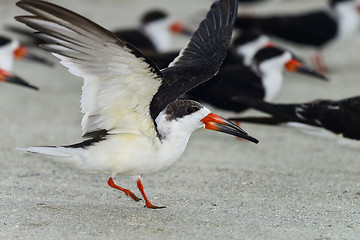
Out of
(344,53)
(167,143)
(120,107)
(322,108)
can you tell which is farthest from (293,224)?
(344,53)

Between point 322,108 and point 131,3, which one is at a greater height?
point 322,108

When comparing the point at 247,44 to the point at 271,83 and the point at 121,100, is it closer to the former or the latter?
the point at 271,83

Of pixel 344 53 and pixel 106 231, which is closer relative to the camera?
pixel 106 231

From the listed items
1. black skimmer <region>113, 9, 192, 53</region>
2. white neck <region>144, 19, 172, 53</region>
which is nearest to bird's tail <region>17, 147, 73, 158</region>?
black skimmer <region>113, 9, 192, 53</region>

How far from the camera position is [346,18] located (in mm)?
9227

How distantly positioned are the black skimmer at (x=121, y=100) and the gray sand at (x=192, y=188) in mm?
346

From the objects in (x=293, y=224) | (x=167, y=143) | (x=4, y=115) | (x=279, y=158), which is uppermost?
(x=167, y=143)

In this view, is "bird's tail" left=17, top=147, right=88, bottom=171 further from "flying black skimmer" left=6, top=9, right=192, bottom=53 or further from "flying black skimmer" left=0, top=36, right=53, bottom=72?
"flying black skimmer" left=6, top=9, right=192, bottom=53

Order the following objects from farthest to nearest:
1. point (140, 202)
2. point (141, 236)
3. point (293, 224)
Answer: point (140, 202) < point (293, 224) < point (141, 236)

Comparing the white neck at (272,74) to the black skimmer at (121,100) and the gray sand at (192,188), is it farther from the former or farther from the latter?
the black skimmer at (121,100)

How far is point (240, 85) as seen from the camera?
6770mm

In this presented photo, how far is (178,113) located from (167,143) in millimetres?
197

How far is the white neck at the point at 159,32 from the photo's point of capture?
29.5 feet

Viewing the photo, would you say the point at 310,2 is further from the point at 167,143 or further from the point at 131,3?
the point at 167,143
